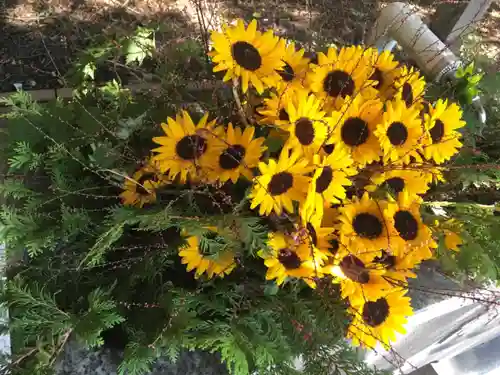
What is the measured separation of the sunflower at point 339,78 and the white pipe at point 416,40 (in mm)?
353

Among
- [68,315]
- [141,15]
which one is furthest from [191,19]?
[68,315]

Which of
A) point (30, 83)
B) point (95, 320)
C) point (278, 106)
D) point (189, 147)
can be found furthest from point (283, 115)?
point (30, 83)

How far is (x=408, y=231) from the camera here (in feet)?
2.43

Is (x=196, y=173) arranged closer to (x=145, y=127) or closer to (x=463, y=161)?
(x=145, y=127)

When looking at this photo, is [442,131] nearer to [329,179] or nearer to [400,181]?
[400,181]

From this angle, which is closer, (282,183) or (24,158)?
(282,183)

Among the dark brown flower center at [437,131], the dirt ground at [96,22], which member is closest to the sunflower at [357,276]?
the dark brown flower center at [437,131]

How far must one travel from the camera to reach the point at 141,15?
5.46 feet

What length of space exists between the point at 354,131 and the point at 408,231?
A: 15 cm

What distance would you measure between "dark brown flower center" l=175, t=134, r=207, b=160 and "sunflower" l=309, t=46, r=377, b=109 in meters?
0.17

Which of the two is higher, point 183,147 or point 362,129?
point 362,129

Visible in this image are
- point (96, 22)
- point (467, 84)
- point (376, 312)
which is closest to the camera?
point (376, 312)

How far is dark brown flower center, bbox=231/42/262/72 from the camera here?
0.72 metres

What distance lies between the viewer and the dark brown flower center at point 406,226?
2.43ft
